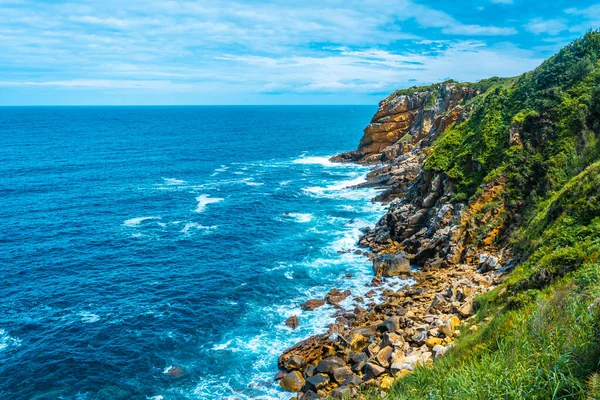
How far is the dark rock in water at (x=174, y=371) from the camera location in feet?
113

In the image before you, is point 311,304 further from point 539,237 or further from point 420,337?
point 539,237

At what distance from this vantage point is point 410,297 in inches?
1563

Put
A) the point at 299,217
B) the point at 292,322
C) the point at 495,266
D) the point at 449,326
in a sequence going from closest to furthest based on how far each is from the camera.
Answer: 1. the point at 449,326
2. the point at 495,266
3. the point at 292,322
4. the point at 299,217

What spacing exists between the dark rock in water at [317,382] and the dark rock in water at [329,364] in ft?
1.75

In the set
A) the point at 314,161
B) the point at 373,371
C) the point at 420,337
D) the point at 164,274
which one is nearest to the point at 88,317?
the point at 164,274

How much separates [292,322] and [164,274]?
19.6m

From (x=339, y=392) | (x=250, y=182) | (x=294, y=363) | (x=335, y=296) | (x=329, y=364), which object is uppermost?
(x=250, y=182)

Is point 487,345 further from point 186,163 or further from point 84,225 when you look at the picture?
point 186,163

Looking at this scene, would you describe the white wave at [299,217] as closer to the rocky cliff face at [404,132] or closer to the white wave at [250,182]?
the rocky cliff face at [404,132]

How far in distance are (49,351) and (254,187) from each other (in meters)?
58.8

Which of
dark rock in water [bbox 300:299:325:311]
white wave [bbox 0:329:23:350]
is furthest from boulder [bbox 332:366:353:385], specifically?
white wave [bbox 0:329:23:350]

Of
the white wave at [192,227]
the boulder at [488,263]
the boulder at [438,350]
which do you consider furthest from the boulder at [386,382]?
the white wave at [192,227]

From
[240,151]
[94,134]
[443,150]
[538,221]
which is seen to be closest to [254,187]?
[443,150]

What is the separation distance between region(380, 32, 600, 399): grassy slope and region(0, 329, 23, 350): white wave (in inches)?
1404
